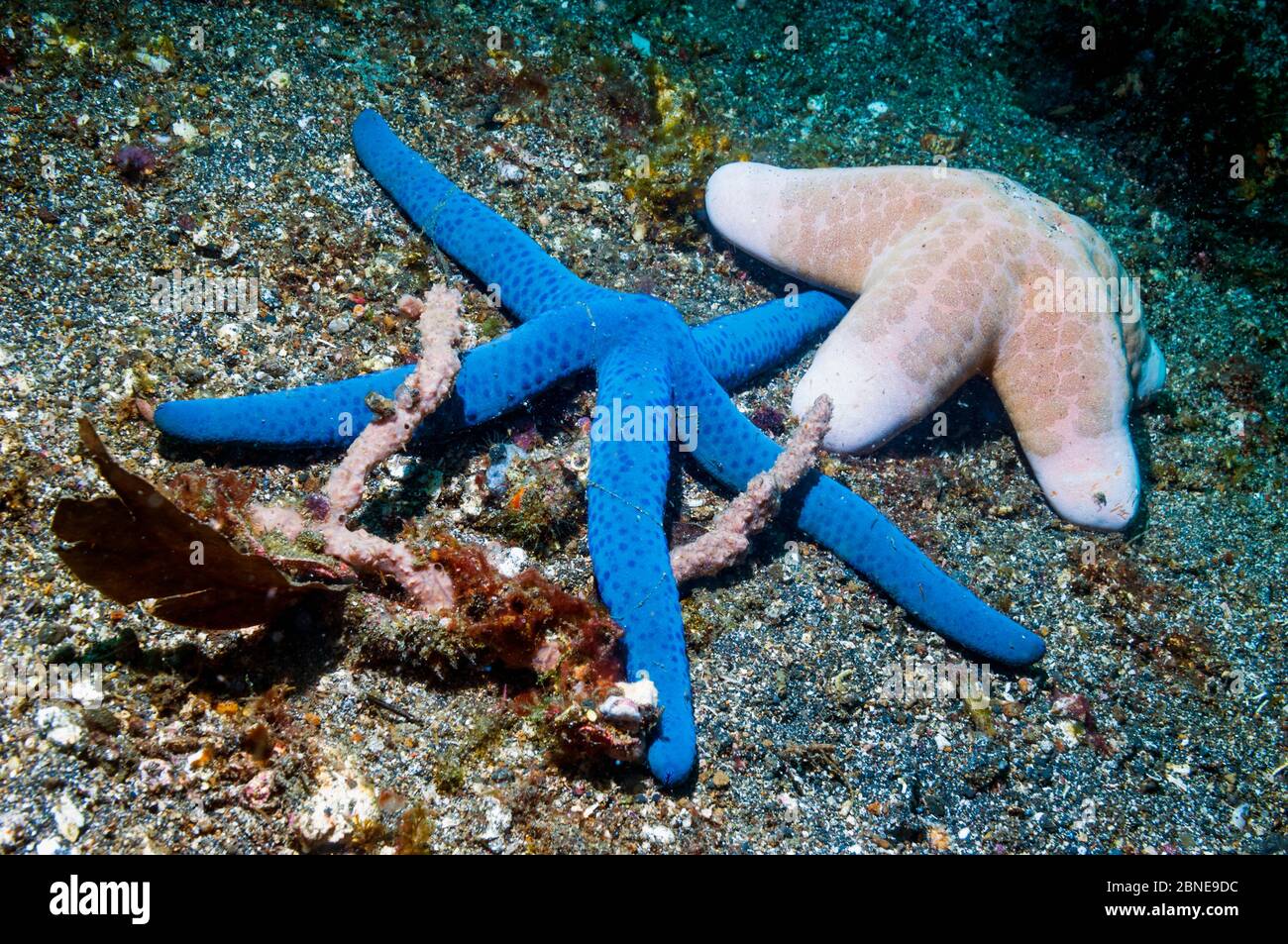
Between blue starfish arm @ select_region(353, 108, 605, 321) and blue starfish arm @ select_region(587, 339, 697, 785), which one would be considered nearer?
blue starfish arm @ select_region(587, 339, 697, 785)

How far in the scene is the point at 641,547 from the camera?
3.26 m

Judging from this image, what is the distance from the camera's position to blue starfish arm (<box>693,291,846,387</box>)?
168 inches

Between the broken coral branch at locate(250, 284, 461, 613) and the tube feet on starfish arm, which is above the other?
the tube feet on starfish arm

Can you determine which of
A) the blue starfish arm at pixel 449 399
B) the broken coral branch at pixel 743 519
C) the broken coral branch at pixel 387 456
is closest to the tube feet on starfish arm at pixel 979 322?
the broken coral branch at pixel 743 519

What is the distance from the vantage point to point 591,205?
199 inches

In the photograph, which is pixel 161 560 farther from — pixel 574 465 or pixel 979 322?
pixel 979 322

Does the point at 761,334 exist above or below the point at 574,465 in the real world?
above

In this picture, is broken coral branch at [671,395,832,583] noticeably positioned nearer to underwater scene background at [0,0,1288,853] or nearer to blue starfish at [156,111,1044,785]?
underwater scene background at [0,0,1288,853]

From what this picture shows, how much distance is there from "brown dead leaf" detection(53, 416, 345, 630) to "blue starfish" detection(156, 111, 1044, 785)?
0.91 metres

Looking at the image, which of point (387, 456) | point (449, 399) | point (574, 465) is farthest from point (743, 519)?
point (387, 456)

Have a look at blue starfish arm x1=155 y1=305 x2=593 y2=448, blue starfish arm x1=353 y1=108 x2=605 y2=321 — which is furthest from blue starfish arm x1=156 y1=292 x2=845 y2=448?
blue starfish arm x1=353 y1=108 x2=605 y2=321

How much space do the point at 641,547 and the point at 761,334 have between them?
188cm

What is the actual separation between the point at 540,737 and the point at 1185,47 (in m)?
7.41

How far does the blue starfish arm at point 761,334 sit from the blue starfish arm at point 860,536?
0.40m
